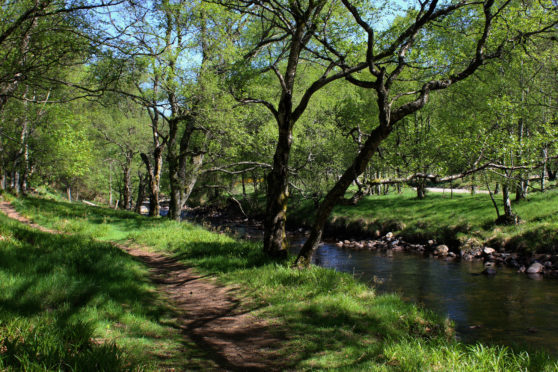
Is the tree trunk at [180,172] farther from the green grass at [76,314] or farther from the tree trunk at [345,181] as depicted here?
the tree trunk at [345,181]

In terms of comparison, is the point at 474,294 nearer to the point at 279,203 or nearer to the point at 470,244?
the point at 279,203

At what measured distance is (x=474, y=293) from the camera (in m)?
12.6

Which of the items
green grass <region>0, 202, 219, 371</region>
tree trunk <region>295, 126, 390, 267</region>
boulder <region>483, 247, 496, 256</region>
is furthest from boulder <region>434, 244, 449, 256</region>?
green grass <region>0, 202, 219, 371</region>

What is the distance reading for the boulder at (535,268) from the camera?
49.8ft

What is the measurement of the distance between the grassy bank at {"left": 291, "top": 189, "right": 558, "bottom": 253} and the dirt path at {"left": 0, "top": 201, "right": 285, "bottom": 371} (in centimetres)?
1698

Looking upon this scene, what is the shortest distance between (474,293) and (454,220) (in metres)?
11.5

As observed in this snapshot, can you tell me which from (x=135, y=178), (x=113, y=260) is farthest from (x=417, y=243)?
(x=135, y=178)

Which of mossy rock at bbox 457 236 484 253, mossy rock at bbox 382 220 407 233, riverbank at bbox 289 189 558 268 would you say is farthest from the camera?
mossy rock at bbox 382 220 407 233

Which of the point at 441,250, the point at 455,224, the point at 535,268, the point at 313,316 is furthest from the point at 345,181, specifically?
the point at 455,224

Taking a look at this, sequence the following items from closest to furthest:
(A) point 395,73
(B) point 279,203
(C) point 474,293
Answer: (A) point 395,73, (B) point 279,203, (C) point 474,293

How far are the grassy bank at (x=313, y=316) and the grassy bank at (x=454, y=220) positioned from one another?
14568 millimetres

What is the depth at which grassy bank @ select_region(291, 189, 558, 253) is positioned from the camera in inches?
727

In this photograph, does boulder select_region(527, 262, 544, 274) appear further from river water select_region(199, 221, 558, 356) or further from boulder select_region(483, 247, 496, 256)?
boulder select_region(483, 247, 496, 256)

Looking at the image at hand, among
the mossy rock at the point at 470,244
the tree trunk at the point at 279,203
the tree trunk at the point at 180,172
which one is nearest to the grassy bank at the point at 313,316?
the tree trunk at the point at 279,203
